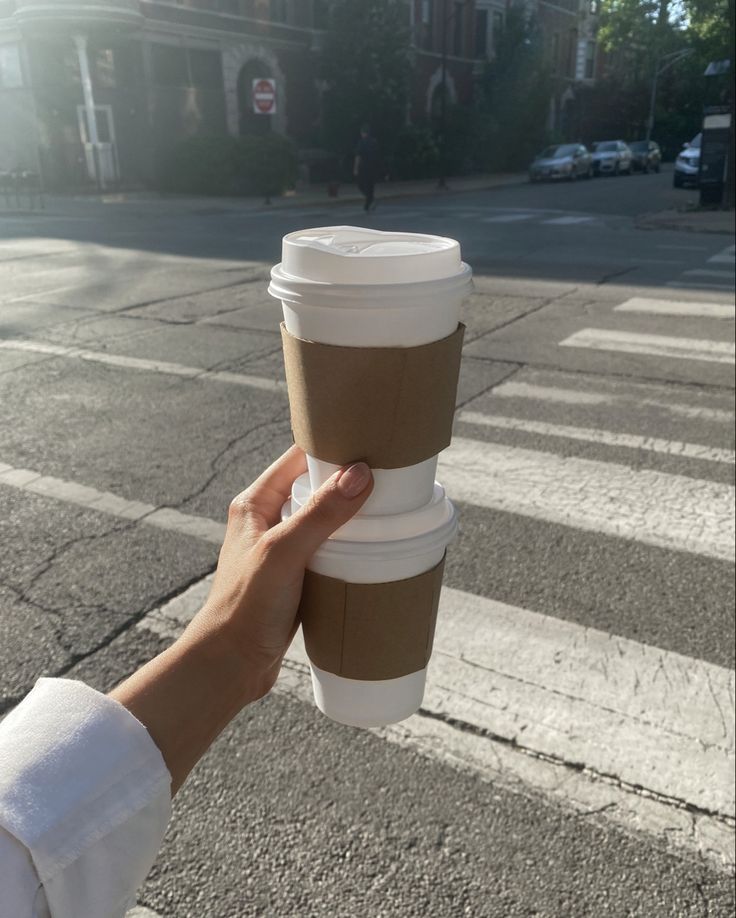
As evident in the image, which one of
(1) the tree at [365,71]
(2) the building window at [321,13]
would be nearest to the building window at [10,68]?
(1) the tree at [365,71]

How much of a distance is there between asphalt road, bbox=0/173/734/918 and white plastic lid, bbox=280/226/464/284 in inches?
75.2

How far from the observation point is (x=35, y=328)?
868 centimetres

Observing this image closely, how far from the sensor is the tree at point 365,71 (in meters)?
31.8

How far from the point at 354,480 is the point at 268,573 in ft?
0.59

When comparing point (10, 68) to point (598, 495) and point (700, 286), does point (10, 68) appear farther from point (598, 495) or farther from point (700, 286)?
point (598, 495)

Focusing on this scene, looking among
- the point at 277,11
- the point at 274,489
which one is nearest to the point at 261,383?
the point at 274,489

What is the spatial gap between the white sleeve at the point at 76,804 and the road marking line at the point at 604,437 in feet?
16.5

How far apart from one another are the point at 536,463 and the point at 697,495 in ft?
3.23

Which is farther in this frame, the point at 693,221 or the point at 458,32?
the point at 458,32

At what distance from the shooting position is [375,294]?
96 centimetres

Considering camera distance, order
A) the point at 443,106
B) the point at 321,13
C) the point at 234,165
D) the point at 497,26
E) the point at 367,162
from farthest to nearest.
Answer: the point at 497,26 < the point at 443,106 < the point at 321,13 < the point at 234,165 < the point at 367,162

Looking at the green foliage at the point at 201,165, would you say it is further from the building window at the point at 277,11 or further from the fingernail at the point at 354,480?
the fingernail at the point at 354,480

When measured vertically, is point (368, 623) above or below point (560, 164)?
above

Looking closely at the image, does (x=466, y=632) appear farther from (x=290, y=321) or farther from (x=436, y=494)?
(x=290, y=321)
